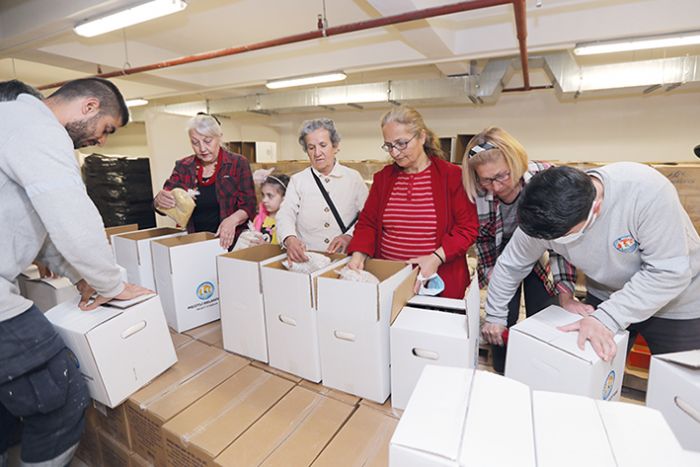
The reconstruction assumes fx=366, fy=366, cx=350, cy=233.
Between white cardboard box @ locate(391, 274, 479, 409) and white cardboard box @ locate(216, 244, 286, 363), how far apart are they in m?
0.53

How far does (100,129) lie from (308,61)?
3594 mm

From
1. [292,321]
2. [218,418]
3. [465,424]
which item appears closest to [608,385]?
[465,424]

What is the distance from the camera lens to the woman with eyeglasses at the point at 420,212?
4.61 ft

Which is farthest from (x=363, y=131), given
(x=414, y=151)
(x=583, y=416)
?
(x=583, y=416)

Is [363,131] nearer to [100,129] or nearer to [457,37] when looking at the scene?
[457,37]

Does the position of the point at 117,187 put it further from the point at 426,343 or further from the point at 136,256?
the point at 426,343

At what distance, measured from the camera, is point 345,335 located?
3.80 ft

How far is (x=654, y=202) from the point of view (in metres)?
0.96

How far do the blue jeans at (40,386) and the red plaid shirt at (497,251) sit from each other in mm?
1503

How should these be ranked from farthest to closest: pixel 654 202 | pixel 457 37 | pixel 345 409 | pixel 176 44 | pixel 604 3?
1. pixel 176 44
2. pixel 457 37
3. pixel 604 3
4. pixel 345 409
5. pixel 654 202

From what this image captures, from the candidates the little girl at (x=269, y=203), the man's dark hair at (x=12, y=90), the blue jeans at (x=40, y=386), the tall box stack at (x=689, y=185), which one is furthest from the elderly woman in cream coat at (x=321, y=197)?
the tall box stack at (x=689, y=185)

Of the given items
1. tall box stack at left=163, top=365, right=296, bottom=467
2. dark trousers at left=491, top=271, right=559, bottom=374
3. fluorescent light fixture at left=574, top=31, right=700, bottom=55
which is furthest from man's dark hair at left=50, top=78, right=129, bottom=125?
fluorescent light fixture at left=574, top=31, right=700, bottom=55

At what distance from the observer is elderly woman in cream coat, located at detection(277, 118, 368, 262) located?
168 centimetres

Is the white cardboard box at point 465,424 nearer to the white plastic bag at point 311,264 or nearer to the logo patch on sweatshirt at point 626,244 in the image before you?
the logo patch on sweatshirt at point 626,244
